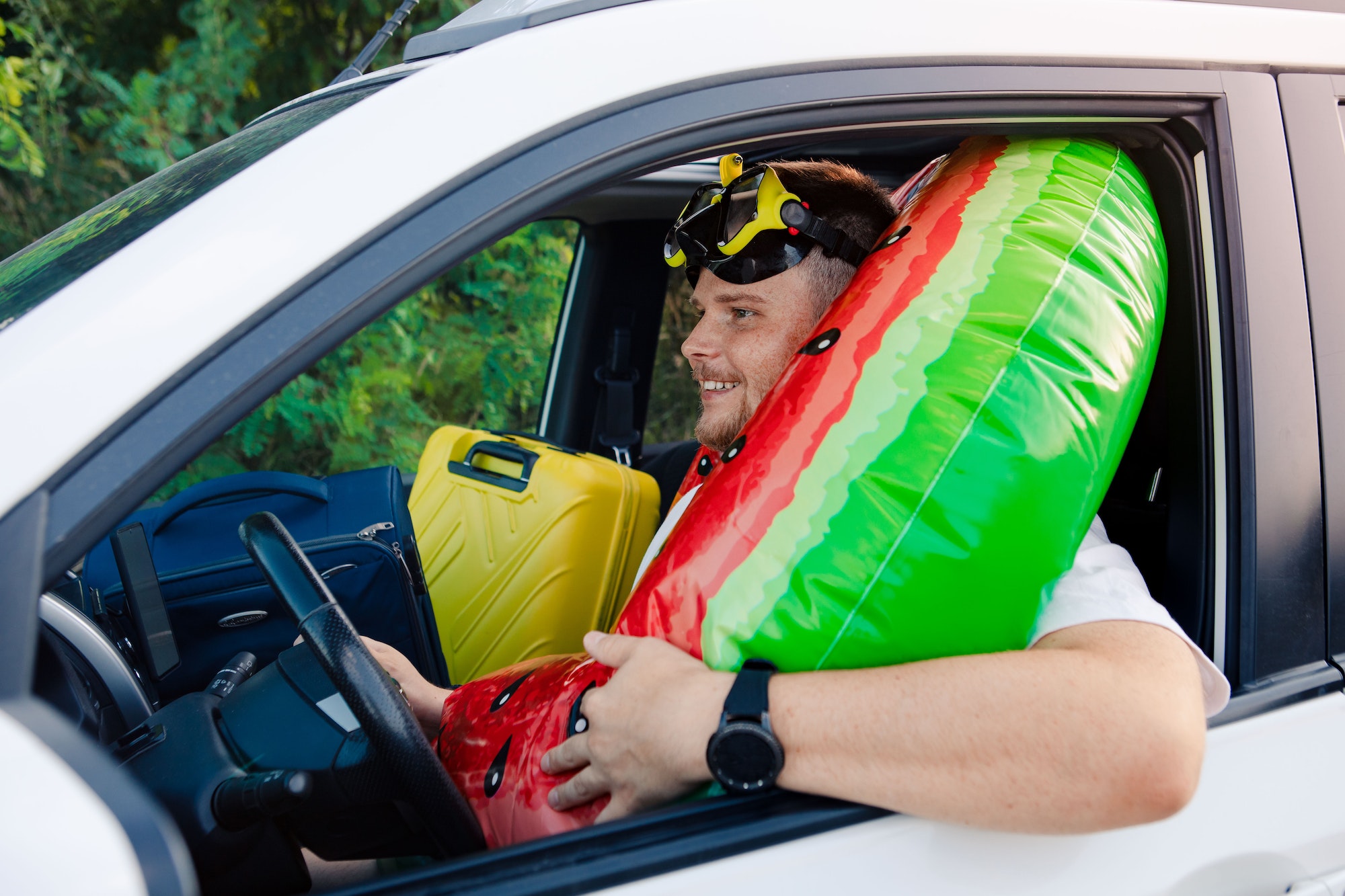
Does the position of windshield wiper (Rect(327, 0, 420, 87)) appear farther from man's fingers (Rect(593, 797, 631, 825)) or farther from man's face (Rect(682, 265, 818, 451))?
man's fingers (Rect(593, 797, 631, 825))

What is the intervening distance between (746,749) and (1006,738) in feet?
0.82

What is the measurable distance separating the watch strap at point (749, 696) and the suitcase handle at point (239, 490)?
1318 millimetres

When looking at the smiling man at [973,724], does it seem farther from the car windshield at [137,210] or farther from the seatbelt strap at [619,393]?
the seatbelt strap at [619,393]

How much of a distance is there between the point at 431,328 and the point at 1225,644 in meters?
3.73

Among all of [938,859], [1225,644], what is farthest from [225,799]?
[1225,644]

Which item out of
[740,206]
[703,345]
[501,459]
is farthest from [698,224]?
[501,459]

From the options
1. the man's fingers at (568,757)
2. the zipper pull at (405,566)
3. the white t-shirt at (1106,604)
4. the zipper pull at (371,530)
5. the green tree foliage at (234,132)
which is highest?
the green tree foliage at (234,132)

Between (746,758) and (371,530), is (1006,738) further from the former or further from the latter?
(371,530)

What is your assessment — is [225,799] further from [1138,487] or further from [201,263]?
[1138,487]

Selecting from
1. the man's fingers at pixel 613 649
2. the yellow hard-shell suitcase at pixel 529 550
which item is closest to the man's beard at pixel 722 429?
the yellow hard-shell suitcase at pixel 529 550

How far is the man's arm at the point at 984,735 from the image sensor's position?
878 millimetres

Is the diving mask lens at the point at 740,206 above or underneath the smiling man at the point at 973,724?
above

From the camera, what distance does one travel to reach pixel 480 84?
87cm

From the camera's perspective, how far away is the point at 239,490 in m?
1.95
